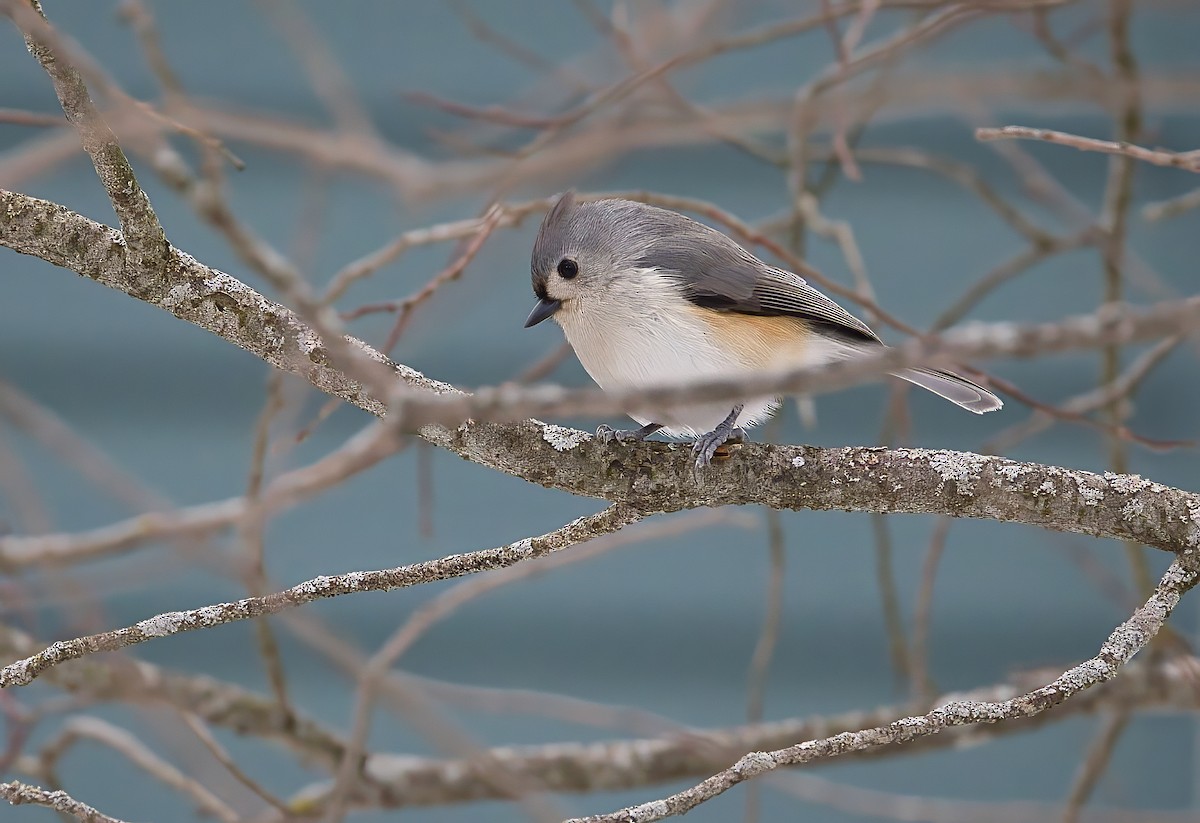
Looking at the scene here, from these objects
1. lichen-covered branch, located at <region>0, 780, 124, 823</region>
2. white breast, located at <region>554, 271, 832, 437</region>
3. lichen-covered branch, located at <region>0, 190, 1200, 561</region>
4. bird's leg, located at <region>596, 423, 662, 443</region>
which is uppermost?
white breast, located at <region>554, 271, 832, 437</region>

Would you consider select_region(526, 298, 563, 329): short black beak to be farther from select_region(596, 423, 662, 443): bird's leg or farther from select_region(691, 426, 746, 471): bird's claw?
select_region(691, 426, 746, 471): bird's claw

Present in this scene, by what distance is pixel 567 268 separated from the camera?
191cm

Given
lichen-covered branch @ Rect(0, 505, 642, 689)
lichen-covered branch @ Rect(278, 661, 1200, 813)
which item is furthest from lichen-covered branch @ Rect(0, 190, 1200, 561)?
lichen-covered branch @ Rect(278, 661, 1200, 813)

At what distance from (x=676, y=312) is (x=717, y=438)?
1.13 feet

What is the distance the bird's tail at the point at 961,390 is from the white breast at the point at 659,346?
285 millimetres

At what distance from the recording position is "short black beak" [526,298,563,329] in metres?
1.91

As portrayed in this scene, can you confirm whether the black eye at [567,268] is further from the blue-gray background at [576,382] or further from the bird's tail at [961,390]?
the blue-gray background at [576,382]

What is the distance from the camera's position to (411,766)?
219 centimetres

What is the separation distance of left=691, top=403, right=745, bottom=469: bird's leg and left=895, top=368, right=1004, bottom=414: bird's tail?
0.39m

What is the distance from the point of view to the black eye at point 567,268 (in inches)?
75.3

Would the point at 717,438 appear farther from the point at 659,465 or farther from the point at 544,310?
the point at 544,310

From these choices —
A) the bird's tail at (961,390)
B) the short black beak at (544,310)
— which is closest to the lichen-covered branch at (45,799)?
the short black beak at (544,310)

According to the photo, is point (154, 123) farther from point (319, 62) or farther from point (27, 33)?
point (319, 62)

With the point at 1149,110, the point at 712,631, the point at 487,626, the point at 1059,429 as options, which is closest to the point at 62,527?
the point at 487,626
